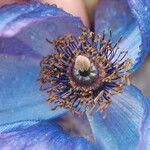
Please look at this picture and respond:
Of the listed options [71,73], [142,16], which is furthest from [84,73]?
[142,16]

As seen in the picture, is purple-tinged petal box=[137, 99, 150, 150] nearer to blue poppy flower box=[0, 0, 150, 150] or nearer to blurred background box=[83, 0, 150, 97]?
blue poppy flower box=[0, 0, 150, 150]

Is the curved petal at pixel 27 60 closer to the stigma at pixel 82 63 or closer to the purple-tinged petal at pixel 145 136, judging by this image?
the stigma at pixel 82 63

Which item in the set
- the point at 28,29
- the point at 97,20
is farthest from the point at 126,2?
the point at 28,29

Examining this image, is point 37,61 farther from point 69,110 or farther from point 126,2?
point 126,2

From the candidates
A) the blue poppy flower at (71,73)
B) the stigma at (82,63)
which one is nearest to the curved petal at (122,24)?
the blue poppy flower at (71,73)

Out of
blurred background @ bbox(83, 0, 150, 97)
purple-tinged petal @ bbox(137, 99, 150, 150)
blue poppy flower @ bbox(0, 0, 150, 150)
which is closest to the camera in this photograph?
purple-tinged petal @ bbox(137, 99, 150, 150)

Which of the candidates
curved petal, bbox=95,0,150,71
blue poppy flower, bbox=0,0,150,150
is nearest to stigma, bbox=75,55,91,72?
blue poppy flower, bbox=0,0,150,150

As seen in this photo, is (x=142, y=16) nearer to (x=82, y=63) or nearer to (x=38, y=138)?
(x=82, y=63)

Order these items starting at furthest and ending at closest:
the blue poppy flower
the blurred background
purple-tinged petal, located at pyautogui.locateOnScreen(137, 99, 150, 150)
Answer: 1. the blurred background
2. the blue poppy flower
3. purple-tinged petal, located at pyautogui.locateOnScreen(137, 99, 150, 150)
